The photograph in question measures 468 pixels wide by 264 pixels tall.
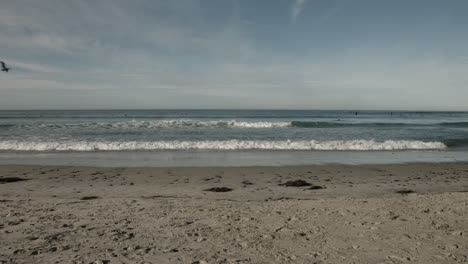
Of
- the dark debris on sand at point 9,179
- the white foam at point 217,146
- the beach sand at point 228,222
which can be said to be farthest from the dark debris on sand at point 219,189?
the white foam at point 217,146

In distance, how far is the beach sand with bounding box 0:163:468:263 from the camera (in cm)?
396

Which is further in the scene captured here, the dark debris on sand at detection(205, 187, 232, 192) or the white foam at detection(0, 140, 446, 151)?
the white foam at detection(0, 140, 446, 151)

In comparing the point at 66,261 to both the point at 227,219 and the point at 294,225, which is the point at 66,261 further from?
the point at 294,225

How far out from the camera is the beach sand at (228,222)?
396cm

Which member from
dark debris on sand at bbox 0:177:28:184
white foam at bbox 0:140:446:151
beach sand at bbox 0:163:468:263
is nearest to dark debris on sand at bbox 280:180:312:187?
beach sand at bbox 0:163:468:263

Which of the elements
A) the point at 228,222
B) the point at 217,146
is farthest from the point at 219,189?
the point at 217,146

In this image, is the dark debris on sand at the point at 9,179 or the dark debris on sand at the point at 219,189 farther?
the dark debris on sand at the point at 9,179

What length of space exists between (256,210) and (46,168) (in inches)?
354

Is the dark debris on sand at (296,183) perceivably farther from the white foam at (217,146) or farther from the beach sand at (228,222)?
the white foam at (217,146)

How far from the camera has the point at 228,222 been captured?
520cm

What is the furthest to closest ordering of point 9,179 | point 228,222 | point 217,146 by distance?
point 217,146, point 9,179, point 228,222

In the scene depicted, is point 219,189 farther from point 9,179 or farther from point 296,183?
point 9,179

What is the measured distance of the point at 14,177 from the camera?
9.55m

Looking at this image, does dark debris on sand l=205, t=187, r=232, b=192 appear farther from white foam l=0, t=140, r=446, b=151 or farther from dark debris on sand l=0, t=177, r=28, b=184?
white foam l=0, t=140, r=446, b=151
